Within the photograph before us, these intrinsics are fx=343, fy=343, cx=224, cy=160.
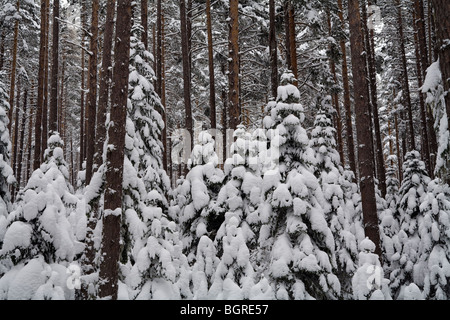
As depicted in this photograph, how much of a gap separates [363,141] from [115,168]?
6140 millimetres

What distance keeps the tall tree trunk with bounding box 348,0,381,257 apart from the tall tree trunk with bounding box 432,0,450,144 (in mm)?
3349

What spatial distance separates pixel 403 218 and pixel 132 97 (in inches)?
368

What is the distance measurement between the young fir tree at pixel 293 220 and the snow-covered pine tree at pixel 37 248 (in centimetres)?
391

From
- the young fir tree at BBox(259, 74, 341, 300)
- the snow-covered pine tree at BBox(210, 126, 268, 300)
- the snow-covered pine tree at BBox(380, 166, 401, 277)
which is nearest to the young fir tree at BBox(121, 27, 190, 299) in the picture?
the snow-covered pine tree at BBox(210, 126, 268, 300)

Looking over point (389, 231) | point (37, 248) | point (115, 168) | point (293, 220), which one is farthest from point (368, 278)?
point (389, 231)

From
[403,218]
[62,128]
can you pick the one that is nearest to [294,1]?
[403,218]

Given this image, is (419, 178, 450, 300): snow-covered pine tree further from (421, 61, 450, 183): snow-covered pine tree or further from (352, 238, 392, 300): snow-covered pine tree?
(352, 238, 392, 300): snow-covered pine tree

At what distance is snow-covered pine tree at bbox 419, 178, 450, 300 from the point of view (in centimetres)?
809

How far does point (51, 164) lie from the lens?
8.05m

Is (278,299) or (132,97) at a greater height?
(132,97)

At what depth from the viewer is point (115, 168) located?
6.57 meters

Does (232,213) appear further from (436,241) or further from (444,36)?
(444,36)
